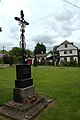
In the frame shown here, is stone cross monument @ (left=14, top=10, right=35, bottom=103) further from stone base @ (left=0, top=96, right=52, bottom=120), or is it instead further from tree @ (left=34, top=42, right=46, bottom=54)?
tree @ (left=34, top=42, right=46, bottom=54)

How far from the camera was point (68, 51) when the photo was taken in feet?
179

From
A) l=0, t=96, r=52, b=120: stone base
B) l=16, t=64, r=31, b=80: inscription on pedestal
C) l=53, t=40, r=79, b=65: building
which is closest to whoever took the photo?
l=0, t=96, r=52, b=120: stone base

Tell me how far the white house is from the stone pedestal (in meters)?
46.8

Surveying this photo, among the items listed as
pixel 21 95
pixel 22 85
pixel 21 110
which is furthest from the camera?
pixel 22 85

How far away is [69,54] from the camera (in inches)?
2156

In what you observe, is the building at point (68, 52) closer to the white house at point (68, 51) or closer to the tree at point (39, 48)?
the white house at point (68, 51)

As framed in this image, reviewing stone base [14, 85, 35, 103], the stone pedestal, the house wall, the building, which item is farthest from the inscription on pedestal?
the house wall

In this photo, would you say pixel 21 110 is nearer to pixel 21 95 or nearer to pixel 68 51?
pixel 21 95

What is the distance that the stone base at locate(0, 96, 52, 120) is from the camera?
6672 millimetres

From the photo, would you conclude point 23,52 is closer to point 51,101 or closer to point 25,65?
point 25,65

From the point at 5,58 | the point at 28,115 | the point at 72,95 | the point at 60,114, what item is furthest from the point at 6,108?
the point at 5,58

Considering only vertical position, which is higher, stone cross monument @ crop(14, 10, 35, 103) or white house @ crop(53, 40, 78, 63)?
white house @ crop(53, 40, 78, 63)

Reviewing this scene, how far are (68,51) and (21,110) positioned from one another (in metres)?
48.5

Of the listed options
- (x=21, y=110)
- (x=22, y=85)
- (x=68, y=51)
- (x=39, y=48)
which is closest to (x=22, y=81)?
(x=22, y=85)
